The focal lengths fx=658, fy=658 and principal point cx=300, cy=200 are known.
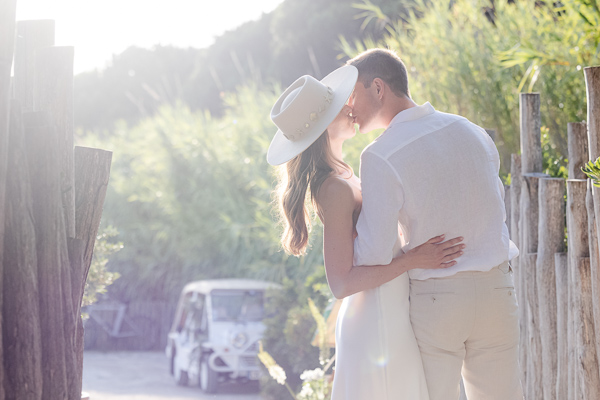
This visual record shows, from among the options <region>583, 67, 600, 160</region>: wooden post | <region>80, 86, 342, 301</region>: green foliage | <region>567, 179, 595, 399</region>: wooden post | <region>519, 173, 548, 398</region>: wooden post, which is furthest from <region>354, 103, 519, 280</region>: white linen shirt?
<region>80, 86, 342, 301</region>: green foliage

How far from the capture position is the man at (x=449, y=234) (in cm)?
217

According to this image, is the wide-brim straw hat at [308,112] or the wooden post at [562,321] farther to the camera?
the wooden post at [562,321]

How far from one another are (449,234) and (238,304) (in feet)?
26.7

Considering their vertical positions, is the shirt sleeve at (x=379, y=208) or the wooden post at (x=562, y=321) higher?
the shirt sleeve at (x=379, y=208)

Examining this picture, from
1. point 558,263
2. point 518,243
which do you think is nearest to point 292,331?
point 518,243

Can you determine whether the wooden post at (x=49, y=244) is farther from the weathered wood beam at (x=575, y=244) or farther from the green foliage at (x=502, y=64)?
the green foliage at (x=502, y=64)

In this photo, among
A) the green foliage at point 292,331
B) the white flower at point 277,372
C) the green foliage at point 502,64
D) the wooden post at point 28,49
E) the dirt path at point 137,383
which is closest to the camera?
the wooden post at point 28,49

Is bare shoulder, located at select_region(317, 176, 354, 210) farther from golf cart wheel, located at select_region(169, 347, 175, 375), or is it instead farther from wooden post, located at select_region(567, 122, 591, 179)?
golf cart wheel, located at select_region(169, 347, 175, 375)

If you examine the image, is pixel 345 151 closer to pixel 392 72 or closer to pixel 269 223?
pixel 269 223

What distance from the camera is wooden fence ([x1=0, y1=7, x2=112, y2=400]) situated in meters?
1.75

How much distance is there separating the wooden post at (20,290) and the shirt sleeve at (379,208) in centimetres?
103

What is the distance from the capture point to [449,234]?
222 cm

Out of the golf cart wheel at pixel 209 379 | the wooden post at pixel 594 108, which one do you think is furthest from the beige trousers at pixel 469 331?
the golf cart wheel at pixel 209 379

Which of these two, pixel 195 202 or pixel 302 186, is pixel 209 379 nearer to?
pixel 195 202
